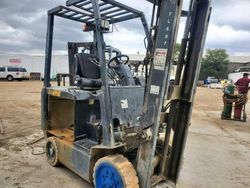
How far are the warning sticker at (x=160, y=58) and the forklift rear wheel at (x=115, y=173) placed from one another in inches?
47.6

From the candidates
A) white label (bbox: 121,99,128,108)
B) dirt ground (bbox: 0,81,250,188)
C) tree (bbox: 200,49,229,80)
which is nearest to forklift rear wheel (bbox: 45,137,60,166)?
dirt ground (bbox: 0,81,250,188)

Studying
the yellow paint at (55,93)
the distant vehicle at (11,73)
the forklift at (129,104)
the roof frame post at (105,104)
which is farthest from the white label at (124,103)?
the distant vehicle at (11,73)

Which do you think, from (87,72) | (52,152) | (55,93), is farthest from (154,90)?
(52,152)

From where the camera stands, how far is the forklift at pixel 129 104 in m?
2.89

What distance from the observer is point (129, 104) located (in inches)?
150

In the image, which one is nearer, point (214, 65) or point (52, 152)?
point (52, 152)

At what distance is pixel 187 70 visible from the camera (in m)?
3.21

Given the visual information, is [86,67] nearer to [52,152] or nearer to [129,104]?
[129,104]

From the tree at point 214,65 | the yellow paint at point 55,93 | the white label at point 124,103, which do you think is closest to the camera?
the white label at point 124,103

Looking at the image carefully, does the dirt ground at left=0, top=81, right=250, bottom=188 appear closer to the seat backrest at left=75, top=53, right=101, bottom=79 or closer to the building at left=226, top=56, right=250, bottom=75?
the seat backrest at left=75, top=53, right=101, bottom=79

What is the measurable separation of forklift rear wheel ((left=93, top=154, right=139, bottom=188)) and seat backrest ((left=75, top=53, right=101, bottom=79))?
1651 mm

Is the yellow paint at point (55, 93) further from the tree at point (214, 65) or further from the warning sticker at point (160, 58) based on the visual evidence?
the tree at point (214, 65)

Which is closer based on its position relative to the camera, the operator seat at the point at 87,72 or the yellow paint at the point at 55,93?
the operator seat at the point at 87,72

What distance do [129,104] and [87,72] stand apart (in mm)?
1033
